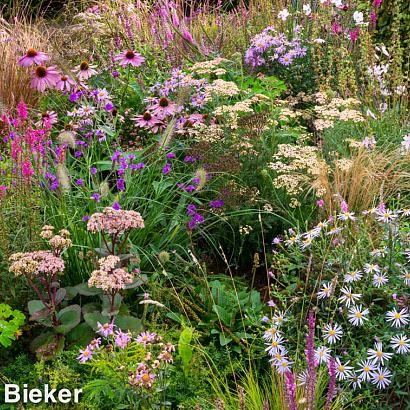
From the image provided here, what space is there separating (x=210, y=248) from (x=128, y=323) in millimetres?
1206

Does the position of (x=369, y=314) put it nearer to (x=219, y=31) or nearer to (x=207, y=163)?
(x=207, y=163)

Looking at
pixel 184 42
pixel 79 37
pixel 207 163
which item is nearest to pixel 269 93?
pixel 207 163

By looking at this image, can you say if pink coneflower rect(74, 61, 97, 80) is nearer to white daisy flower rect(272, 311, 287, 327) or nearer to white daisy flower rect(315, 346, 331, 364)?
white daisy flower rect(272, 311, 287, 327)

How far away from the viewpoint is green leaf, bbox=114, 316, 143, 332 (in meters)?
3.12

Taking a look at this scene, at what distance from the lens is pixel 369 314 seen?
310 cm

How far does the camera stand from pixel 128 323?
3.13 m

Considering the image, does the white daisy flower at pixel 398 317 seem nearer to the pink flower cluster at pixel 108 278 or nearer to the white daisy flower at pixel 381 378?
the white daisy flower at pixel 381 378

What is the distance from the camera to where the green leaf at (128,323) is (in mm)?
3121

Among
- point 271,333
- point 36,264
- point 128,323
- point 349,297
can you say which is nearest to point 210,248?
point 128,323

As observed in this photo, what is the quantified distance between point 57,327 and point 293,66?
3.55 metres

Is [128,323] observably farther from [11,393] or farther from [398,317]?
[398,317]

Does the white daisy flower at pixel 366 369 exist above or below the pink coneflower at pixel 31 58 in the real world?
below

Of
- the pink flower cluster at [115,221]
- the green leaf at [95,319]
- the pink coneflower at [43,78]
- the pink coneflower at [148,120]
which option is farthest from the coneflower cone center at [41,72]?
the green leaf at [95,319]

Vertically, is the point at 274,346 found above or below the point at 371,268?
below
